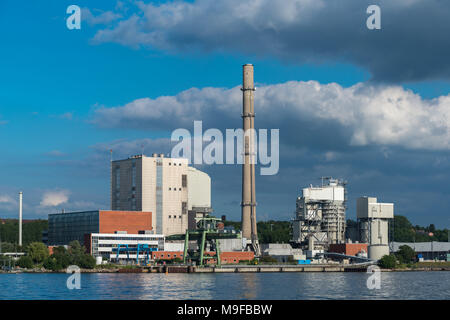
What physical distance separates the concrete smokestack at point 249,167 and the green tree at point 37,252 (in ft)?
179

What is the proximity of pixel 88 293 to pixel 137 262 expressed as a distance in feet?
304

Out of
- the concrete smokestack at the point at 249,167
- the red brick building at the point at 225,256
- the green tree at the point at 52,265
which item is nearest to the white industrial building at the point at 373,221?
the concrete smokestack at the point at 249,167

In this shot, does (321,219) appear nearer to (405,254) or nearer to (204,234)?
(405,254)

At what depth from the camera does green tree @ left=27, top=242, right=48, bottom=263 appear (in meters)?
171

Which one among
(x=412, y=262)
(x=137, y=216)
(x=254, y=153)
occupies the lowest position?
(x=412, y=262)

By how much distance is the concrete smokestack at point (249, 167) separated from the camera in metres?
193

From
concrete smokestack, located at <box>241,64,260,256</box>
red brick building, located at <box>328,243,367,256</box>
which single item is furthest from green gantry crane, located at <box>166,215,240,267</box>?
red brick building, located at <box>328,243,367,256</box>

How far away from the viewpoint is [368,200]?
19775cm

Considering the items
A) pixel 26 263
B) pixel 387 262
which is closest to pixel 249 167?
pixel 387 262

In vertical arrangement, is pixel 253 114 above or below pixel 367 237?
above

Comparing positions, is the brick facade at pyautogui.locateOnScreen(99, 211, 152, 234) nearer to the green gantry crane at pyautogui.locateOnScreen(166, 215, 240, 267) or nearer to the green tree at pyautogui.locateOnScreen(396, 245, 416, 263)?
the green gantry crane at pyautogui.locateOnScreen(166, 215, 240, 267)

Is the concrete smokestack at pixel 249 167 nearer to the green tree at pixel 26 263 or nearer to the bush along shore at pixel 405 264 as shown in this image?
the bush along shore at pixel 405 264
